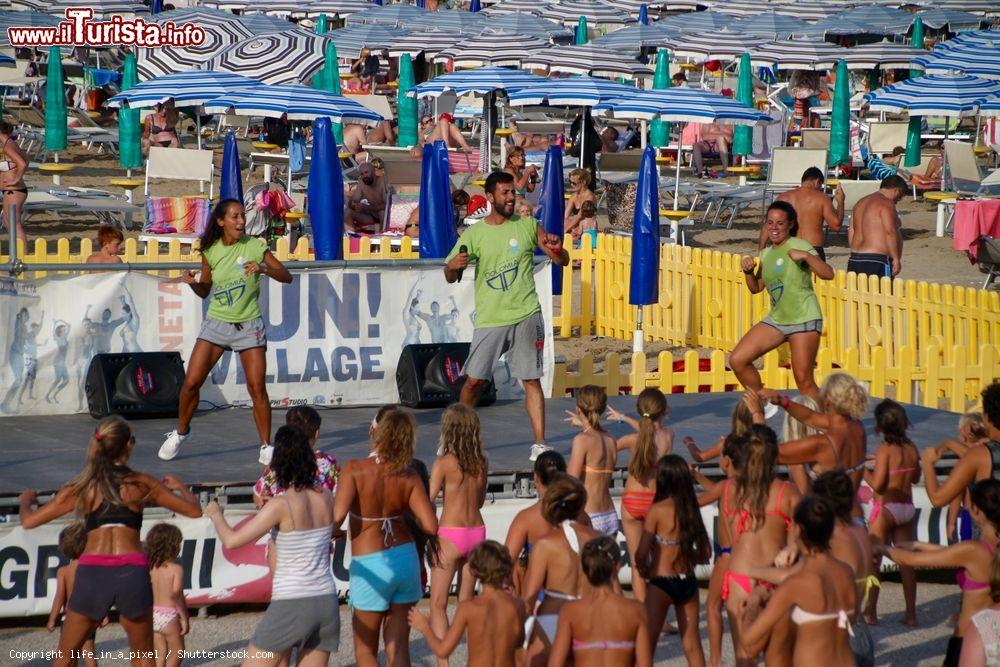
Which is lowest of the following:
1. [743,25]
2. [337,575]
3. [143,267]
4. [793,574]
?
[337,575]

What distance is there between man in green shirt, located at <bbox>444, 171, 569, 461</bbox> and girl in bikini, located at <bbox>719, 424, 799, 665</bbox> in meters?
2.70

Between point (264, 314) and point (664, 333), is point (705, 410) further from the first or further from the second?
point (664, 333)

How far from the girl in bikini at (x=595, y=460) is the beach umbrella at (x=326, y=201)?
5.17 m

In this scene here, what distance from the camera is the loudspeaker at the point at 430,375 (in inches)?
406

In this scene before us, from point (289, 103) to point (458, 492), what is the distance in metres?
11.7

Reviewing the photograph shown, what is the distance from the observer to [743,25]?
3206 centimetres

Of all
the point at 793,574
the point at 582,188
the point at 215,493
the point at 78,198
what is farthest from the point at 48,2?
the point at 793,574

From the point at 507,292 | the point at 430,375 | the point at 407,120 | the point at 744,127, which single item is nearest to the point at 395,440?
the point at 507,292

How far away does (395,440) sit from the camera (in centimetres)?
600

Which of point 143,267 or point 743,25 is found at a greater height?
point 743,25

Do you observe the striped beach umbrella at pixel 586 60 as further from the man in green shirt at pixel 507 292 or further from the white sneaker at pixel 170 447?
the white sneaker at pixel 170 447

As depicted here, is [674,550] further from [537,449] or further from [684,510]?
[537,449]

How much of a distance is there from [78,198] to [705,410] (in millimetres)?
10433

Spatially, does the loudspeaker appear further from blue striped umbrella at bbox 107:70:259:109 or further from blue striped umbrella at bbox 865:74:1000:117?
blue striped umbrella at bbox 865:74:1000:117
